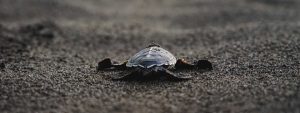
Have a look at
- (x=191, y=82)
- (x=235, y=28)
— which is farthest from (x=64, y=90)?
(x=235, y=28)

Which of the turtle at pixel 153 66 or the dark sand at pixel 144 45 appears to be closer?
the dark sand at pixel 144 45

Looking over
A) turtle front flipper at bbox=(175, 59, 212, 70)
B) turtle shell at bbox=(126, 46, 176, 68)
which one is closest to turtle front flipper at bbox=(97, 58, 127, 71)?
turtle shell at bbox=(126, 46, 176, 68)

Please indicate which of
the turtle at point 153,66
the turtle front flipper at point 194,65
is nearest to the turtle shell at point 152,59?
the turtle at point 153,66

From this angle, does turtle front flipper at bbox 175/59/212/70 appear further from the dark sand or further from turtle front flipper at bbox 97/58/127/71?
turtle front flipper at bbox 97/58/127/71

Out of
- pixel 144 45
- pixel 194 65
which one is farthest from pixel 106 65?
pixel 144 45

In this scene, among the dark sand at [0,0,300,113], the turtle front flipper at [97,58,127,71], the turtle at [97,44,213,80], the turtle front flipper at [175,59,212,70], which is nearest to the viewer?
the dark sand at [0,0,300,113]

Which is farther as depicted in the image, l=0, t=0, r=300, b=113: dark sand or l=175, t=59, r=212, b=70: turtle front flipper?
l=175, t=59, r=212, b=70: turtle front flipper

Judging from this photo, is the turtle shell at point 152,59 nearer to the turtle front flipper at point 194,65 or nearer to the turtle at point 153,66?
the turtle at point 153,66
